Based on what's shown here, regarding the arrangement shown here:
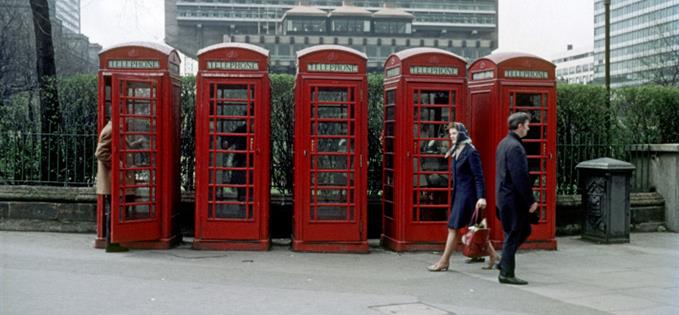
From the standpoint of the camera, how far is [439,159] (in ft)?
33.3

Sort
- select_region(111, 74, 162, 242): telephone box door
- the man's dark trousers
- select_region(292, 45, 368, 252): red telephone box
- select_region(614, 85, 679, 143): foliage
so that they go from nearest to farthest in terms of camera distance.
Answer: the man's dark trousers → select_region(111, 74, 162, 242): telephone box door → select_region(292, 45, 368, 252): red telephone box → select_region(614, 85, 679, 143): foliage

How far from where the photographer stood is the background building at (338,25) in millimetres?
102812

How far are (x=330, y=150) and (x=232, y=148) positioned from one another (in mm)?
1358

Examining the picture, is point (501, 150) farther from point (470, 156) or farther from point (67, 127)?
point (67, 127)

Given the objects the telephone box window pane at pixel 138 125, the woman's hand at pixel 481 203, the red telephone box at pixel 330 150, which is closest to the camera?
the woman's hand at pixel 481 203

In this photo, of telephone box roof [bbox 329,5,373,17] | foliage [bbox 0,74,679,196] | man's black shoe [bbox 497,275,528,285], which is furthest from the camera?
telephone box roof [bbox 329,5,373,17]

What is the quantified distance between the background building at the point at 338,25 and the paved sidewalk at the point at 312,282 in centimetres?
8588

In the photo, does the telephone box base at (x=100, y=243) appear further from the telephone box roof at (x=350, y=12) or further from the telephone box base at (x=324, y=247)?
the telephone box roof at (x=350, y=12)

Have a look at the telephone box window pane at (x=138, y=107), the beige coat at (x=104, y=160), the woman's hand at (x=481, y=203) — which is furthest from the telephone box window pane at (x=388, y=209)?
the beige coat at (x=104, y=160)

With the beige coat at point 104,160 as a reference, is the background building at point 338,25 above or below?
above

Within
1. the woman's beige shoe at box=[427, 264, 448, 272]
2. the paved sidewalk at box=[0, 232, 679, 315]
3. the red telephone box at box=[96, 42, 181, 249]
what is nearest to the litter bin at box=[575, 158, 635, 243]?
the paved sidewalk at box=[0, 232, 679, 315]

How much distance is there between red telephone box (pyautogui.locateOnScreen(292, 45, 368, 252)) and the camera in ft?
32.2

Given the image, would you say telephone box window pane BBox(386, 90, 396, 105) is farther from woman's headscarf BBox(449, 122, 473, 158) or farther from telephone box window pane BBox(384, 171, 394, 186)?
woman's headscarf BBox(449, 122, 473, 158)

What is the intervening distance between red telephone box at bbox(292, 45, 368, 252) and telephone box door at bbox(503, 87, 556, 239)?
2.40 meters
